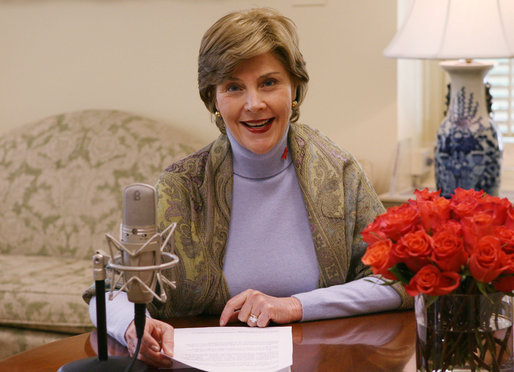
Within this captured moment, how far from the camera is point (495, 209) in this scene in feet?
3.64

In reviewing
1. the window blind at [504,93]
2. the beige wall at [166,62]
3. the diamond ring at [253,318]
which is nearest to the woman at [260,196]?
the diamond ring at [253,318]

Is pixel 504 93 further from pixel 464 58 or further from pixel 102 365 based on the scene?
pixel 102 365

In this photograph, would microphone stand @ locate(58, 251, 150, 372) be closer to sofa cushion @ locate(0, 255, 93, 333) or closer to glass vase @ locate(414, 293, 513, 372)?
glass vase @ locate(414, 293, 513, 372)

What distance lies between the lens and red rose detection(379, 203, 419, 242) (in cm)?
111

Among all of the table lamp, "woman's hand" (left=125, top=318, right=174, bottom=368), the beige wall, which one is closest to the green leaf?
"woman's hand" (left=125, top=318, right=174, bottom=368)

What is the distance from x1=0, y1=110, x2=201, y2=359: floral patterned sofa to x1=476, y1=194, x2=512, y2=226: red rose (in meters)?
1.99

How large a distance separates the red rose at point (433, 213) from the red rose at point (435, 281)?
73mm

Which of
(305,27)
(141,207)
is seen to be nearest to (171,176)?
(141,207)

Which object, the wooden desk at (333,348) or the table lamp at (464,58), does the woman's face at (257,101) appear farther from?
the table lamp at (464,58)

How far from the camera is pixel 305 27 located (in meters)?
3.02

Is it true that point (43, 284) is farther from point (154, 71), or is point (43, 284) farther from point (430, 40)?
point (430, 40)

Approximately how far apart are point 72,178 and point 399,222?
220 centimetres

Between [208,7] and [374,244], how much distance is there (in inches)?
87.8

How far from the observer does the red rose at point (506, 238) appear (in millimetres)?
1062
